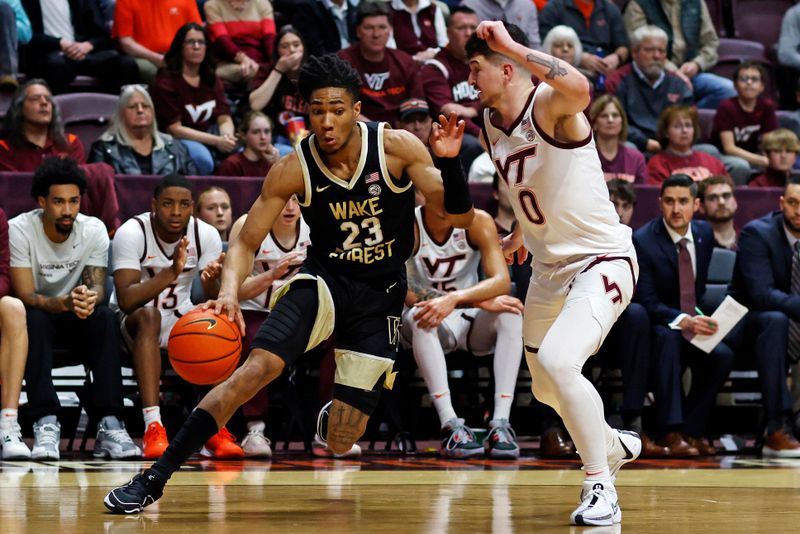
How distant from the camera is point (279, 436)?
8.18m

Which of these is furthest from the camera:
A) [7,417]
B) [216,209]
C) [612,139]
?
[612,139]

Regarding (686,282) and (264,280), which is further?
(686,282)

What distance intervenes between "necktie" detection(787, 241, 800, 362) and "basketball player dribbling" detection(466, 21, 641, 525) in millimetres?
3126

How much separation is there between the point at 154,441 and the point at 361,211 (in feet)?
8.54

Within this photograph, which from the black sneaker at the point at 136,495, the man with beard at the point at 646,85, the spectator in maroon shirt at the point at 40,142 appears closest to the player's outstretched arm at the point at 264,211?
the black sneaker at the point at 136,495

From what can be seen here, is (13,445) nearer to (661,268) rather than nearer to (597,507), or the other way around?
(597,507)

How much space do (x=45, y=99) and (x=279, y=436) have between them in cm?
268

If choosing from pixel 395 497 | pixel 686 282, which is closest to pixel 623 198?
pixel 686 282

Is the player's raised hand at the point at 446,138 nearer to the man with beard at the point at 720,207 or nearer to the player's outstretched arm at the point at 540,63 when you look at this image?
the player's outstretched arm at the point at 540,63

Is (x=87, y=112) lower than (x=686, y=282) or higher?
higher

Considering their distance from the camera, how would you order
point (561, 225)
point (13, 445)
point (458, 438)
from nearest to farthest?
point (561, 225)
point (13, 445)
point (458, 438)

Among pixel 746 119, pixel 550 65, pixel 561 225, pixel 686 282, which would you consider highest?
pixel 746 119

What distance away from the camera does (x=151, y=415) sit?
7.33m

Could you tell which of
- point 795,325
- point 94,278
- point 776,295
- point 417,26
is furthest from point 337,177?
point 417,26
